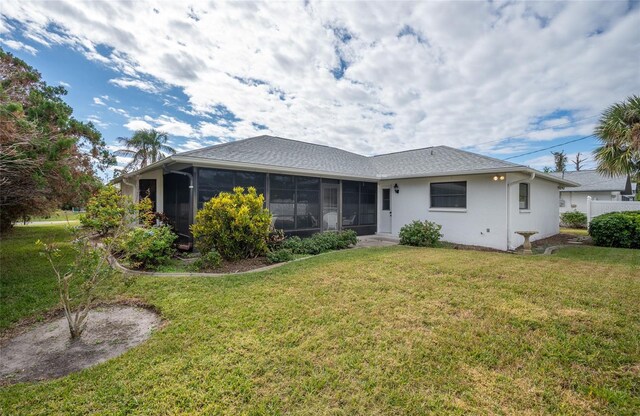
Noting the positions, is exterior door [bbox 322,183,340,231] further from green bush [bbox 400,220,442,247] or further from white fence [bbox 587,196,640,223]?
white fence [bbox 587,196,640,223]

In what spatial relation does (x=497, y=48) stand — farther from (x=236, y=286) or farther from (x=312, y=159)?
(x=236, y=286)

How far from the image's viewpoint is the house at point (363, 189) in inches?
361

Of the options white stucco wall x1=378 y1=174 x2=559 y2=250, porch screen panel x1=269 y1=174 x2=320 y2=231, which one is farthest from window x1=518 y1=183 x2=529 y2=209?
porch screen panel x1=269 y1=174 x2=320 y2=231

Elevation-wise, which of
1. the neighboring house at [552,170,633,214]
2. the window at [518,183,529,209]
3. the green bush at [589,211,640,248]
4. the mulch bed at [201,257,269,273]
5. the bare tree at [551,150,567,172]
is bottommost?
the mulch bed at [201,257,269,273]

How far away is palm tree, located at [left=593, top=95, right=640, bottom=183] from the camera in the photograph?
31.4 ft

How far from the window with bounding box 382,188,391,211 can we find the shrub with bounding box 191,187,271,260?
731 centimetres

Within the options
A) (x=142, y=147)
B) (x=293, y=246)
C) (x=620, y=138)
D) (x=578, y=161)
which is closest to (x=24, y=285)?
(x=293, y=246)

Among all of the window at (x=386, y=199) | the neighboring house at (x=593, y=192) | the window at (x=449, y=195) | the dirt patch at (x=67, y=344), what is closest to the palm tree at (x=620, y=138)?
the window at (x=449, y=195)

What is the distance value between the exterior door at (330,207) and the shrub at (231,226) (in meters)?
4.13

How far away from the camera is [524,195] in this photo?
10969 mm

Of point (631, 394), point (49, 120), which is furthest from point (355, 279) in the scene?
point (49, 120)

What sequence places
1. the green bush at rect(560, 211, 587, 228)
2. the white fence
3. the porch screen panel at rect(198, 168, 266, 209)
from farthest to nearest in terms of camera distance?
1. the green bush at rect(560, 211, 587, 228)
2. the white fence
3. the porch screen panel at rect(198, 168, 266, 209)

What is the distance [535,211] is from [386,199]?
6161mm

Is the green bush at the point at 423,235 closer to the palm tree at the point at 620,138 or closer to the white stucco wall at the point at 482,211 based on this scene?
the white stucco wall at the point at 482,211
